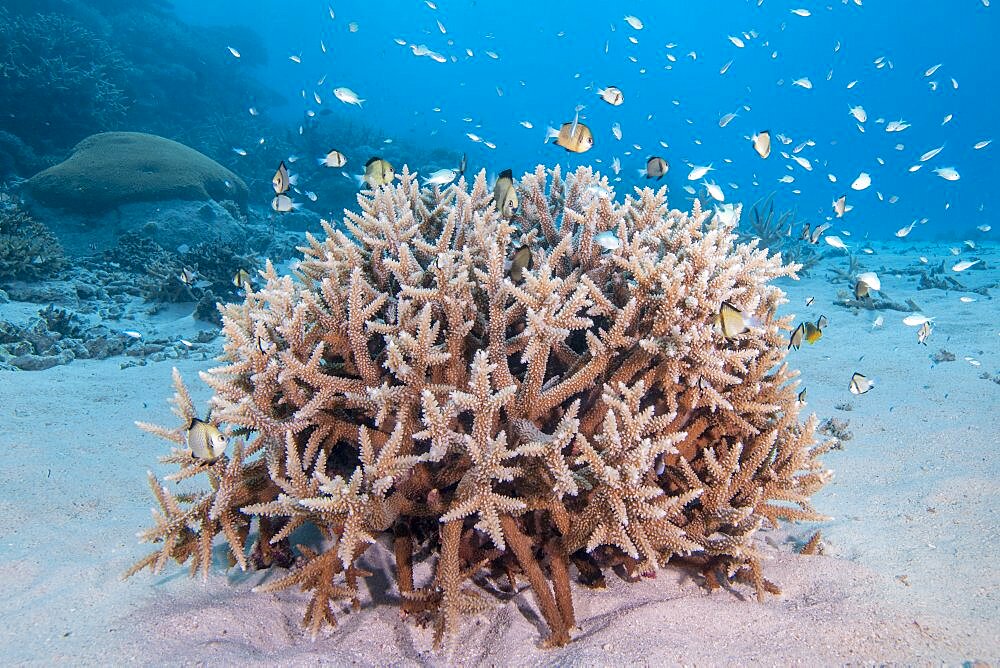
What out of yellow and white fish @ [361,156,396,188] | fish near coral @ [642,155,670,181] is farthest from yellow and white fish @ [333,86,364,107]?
fish near coral @ [642,155,670,181]

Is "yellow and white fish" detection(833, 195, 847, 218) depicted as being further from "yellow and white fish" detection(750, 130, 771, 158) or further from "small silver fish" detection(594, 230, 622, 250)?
"small silver fish" detection(594, 230, 622, 250)

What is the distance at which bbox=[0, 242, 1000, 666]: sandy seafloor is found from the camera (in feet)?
7.46

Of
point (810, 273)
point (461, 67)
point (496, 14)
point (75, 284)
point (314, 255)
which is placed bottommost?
point (75, 284)

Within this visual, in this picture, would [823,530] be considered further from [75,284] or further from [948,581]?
[75,284]

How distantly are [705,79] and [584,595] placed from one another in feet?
498

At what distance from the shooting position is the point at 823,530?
3.43 m

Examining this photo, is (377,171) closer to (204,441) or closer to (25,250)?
(204,441)

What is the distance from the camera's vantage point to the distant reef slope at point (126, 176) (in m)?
13.4

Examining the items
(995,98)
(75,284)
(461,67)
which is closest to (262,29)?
(461,67)

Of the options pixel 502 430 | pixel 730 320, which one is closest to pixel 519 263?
pixel 502 430

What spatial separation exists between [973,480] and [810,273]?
1353cm

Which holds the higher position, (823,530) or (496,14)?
(496,14)

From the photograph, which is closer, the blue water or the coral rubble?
the coral rubble

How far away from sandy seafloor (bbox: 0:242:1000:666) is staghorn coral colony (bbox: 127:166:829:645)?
15 centimetres
